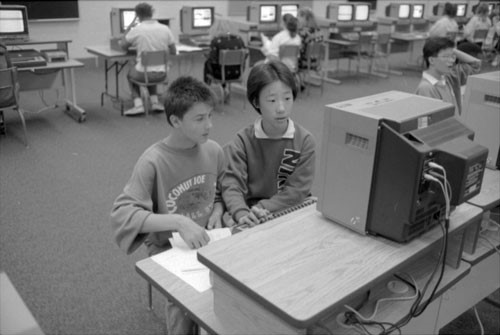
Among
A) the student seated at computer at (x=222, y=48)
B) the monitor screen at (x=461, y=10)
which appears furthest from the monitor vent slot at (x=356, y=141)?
the monitor screen at (x=461, y=10)

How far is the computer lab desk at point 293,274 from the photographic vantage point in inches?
42.8

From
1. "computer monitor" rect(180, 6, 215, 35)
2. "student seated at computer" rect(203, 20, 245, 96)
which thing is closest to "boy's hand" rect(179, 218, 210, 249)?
"student seated at computer" rect(203, 20, 245, 96)

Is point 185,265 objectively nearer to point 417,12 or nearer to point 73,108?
point 73,108

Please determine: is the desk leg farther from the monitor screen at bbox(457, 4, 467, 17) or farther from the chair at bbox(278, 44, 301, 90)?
the monitor screen at bbox(457, 4, 467, 17)

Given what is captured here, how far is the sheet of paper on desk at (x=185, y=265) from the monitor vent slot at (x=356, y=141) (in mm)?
518

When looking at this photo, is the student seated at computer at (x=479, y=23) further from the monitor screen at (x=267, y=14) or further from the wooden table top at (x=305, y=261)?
the wooden table top at (x=305, y=261)

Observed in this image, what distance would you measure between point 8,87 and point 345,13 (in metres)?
5.96

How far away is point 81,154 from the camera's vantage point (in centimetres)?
444

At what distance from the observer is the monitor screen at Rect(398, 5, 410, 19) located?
945 centimetres

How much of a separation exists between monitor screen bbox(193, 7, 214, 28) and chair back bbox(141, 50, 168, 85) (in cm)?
195

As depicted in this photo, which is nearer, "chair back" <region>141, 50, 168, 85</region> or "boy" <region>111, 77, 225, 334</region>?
"boy" <region>111, 77, 225, 334</region>

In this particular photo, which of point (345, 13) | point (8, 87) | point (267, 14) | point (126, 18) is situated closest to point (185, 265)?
point (8, 87)

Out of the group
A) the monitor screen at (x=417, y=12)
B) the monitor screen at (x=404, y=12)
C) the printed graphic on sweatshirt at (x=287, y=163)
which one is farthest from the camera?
the monitor screen at (x=417, y=12)

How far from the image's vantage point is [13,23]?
17.8 feet
